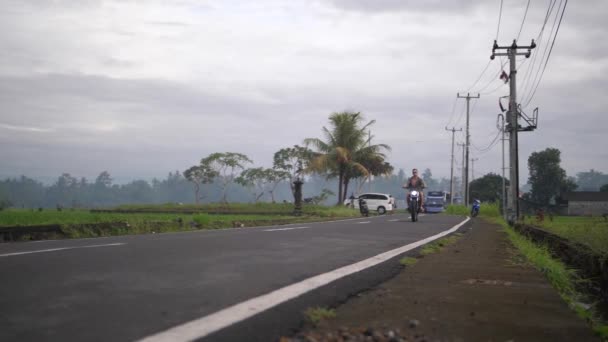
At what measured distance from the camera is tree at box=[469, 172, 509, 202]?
8938 cm

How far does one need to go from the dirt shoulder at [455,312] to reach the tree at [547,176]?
262 ft

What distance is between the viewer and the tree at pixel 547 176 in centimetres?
7850

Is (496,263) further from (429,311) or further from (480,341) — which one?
(480,341)

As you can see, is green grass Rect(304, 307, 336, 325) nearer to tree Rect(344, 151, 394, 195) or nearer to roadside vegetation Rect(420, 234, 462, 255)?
roadside vegetation Rect(420, 234, 462, 255)

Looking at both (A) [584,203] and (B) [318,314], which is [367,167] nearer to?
(B) [318,314]

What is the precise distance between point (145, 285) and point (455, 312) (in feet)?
8.49

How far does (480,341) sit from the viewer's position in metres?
3.14

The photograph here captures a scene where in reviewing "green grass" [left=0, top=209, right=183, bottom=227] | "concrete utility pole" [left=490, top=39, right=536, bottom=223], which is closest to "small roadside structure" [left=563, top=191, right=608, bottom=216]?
"concrete utility pole" [left=490, top=39, right=536, bottom=223]

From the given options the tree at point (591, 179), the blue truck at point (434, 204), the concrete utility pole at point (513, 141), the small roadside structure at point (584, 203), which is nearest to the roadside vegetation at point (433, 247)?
the concrete utility pole at point (513, 141)

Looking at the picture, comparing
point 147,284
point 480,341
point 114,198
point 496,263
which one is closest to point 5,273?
point 147,284

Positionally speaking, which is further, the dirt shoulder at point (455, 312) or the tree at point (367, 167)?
the tree at point (367, 167)

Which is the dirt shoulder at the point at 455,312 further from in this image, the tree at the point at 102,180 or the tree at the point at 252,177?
the tree at the point at 102,180

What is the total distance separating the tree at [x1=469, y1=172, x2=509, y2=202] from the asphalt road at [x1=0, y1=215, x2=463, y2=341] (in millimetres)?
86594

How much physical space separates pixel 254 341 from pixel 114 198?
137157mm
